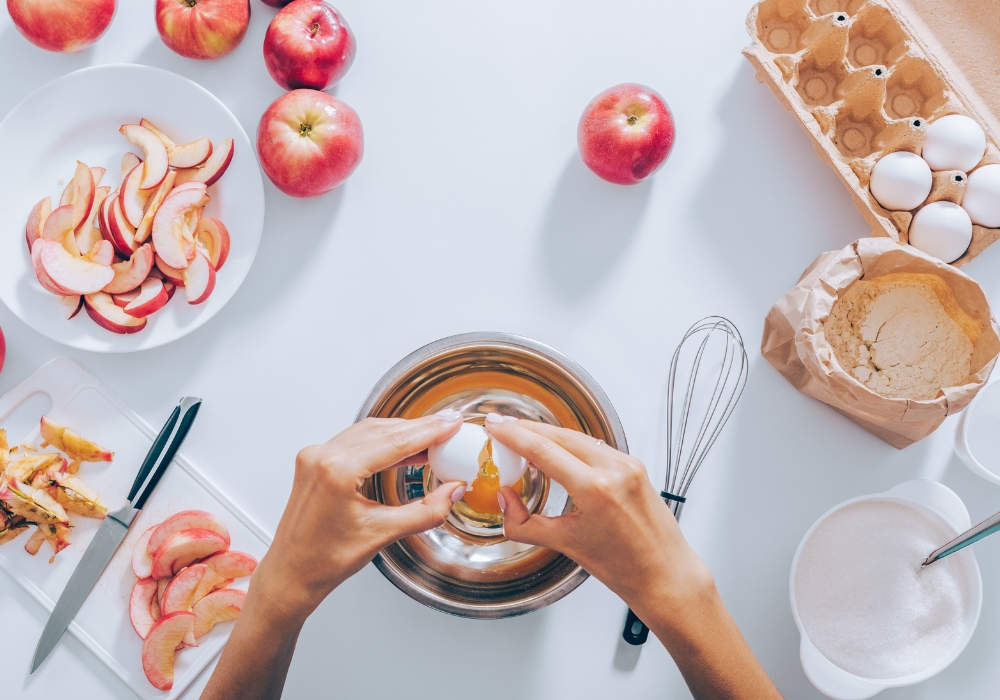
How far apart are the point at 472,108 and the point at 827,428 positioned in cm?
61

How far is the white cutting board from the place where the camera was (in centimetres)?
84

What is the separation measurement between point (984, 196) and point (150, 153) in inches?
38.6

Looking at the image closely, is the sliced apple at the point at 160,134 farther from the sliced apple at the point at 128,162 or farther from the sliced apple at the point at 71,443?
the sliced apple at the point at 71,443

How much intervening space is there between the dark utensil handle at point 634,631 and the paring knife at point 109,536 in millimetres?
586

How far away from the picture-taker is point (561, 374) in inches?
28.9

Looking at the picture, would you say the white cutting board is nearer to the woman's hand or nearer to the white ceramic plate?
the white ceramic plate

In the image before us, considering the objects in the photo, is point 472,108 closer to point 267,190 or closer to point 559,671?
point 267,190

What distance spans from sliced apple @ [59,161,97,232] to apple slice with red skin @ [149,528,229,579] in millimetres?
393

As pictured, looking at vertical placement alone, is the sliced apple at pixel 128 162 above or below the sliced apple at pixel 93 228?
above

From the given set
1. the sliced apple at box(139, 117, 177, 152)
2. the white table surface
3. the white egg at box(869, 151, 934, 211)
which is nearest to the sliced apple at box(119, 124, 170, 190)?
the sliced apple at box(139, 117, 177, 152)

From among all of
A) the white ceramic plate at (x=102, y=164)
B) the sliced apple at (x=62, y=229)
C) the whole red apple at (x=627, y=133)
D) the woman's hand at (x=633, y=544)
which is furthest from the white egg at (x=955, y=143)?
the sliced apple at (x=62, y=229)

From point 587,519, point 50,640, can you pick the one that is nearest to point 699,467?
point 587,519

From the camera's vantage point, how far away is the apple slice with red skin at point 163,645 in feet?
2.68

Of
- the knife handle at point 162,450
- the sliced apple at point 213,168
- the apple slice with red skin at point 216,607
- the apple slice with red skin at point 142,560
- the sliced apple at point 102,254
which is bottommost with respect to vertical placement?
the apple slice with red skin at point 216,607
